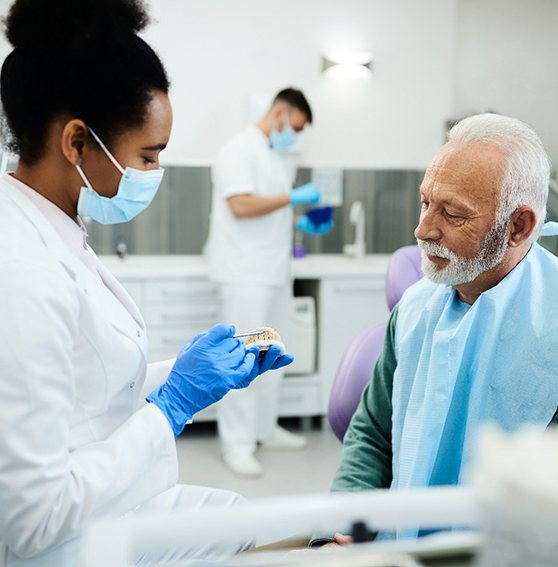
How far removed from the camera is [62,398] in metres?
1.08

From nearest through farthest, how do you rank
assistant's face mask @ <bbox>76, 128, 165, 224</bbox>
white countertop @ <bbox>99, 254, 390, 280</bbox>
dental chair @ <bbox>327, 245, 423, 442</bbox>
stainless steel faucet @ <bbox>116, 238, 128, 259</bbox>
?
1. assistant's face mask @ <bbox>76, 128, 165, 224</bbox>
2. dental chair @ <bbox>327, 245, 423, 442</bbox>
3. white countertop @ <bbox>99, 254, 390, 280</bbox>
4. stainless steel faucet @ <bbox>116, 238, 128, 259</bbox>

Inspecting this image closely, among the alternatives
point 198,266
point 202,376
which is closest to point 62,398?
point 202,376

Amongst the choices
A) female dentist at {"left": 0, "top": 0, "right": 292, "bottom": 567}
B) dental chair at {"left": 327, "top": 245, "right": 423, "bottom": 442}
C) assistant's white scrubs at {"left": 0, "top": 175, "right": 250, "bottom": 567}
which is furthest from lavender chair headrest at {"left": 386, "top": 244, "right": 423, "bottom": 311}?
assistant's white scrubs at {"left": 0, "top": 175, "right": 250, "bottom": 567}

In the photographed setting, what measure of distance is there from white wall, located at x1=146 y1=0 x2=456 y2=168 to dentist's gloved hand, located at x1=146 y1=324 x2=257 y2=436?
9.08ft

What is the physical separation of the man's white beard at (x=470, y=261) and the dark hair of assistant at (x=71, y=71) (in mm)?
634

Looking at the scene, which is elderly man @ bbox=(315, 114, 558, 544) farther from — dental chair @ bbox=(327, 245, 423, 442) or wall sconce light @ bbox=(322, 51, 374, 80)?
wall sconce light @ bbox=(322, 51, 374, 80)

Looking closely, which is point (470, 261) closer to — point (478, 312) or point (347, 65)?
point (478, 312)

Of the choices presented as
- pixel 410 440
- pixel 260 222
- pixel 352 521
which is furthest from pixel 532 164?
pixel 260 222

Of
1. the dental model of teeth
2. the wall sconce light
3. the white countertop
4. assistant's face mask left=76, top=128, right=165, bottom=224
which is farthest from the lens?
the wall sconce light

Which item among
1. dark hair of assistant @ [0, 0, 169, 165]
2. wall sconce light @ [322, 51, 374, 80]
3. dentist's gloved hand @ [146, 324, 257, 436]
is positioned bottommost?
dentist's gloved hand @ [146, 324, 257, 436]

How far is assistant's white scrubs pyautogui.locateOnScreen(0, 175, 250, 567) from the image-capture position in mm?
1027

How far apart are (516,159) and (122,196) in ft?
2.45

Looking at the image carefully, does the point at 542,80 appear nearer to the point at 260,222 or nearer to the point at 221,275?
the point at 260,222

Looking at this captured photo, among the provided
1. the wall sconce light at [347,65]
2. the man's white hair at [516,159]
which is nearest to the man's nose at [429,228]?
the man's white hair at [516,159]
